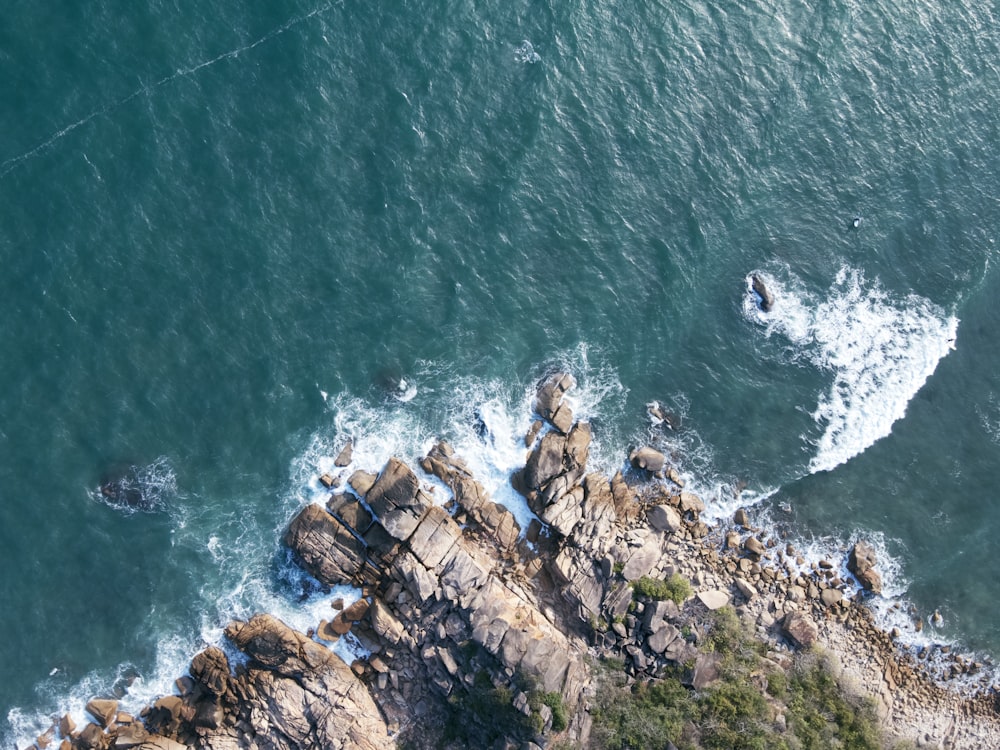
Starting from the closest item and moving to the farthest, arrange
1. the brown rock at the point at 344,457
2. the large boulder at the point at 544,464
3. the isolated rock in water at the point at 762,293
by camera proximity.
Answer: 1. the large boulder at the point at 544,464
2. the brown rock at the point at 344,457
3. the isolated rock in water at the point at 762,293

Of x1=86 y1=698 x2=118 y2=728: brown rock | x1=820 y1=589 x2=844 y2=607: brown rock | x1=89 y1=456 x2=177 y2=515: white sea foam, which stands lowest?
x1=820 y1=589 x2=844 y2=607: brown rock

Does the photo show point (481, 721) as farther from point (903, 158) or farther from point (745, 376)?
point (903, 158)

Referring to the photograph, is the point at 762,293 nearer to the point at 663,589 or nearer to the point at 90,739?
the point at 663,589

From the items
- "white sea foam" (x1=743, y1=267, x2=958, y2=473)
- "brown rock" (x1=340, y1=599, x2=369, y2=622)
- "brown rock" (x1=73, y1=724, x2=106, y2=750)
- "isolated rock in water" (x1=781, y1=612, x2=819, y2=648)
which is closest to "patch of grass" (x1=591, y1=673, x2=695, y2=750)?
"isolated rock in water" (x1=781, y1=612, x2=819, y2=648)

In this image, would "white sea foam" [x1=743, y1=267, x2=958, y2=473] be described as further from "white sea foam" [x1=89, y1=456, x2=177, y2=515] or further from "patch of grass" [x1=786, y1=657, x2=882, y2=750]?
"white sea foam" [x1=89, y1=456, x2=177, y2=515]

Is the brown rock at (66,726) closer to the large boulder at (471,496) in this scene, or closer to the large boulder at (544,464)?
the large boulder at (471,496)

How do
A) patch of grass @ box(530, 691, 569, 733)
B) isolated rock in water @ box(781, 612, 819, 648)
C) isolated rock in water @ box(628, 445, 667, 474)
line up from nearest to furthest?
patch of grass @ box(530, 691, 569, 733) → isolated rock in water @ box(781, 612, 819, 648) → isolated rock in water @ box(628, 445, 667, 474)

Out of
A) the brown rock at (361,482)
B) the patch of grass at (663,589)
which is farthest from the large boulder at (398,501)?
the patch of grass at (663,589)
